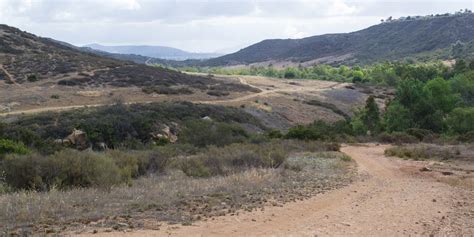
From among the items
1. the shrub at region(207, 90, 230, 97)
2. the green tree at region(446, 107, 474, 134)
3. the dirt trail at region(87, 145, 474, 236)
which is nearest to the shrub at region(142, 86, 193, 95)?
the shrub at region(207, 90, 230, 97)

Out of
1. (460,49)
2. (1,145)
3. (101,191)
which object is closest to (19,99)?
(1,145)

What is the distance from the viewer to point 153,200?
35.9 ft

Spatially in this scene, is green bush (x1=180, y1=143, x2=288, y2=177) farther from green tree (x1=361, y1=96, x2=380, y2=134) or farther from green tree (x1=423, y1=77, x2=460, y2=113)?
green tree (x1=361, y1=96, x2=380, y2=134)

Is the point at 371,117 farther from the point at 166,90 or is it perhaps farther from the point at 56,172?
the point at 56,172

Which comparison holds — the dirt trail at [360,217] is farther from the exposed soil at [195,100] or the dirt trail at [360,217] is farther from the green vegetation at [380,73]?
the green vegetation at [380,73]

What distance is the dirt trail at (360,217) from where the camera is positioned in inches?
354

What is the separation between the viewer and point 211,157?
58.6 feet

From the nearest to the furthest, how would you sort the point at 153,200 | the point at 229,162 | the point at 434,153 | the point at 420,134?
the point at 153,200 → the point at 229,162 → the point at 434,153 → the point at 420,134

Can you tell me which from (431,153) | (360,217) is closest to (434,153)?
(431,153)

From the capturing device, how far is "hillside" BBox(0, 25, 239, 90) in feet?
191

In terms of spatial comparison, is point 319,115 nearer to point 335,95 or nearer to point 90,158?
point 335,95

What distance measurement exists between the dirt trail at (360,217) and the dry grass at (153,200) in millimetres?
536

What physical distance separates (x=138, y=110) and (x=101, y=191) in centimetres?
3051

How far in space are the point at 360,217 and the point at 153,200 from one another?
4166mm
